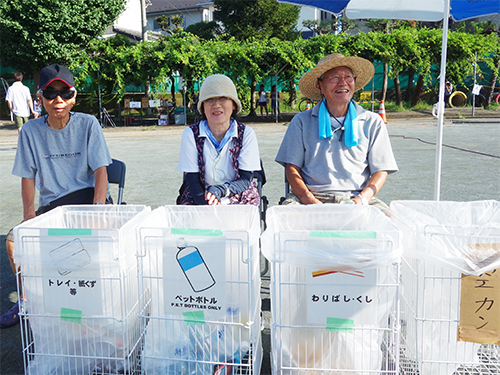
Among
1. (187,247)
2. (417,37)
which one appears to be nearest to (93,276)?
(187,247)

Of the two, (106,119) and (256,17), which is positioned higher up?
(256,17)

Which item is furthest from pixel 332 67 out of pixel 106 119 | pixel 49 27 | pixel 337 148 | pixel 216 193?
pixel 49 27

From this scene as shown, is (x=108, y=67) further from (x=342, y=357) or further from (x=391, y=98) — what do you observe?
(x=342, y=357)

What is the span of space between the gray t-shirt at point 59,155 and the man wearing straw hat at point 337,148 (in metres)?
1.26

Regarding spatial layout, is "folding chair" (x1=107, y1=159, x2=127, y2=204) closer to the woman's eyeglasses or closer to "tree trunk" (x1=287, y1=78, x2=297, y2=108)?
the woman's eyeglasses

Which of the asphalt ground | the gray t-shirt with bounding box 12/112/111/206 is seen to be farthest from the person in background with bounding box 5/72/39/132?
the gray t-shirt with bounding box 12/112/111/206

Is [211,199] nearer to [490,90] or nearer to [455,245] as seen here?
[455,245]

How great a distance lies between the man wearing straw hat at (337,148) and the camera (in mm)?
3000

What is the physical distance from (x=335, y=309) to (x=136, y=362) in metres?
1.04

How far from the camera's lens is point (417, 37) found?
1789 cm

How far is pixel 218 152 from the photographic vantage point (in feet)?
10.0

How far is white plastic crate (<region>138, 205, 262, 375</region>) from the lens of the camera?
6.42 feet

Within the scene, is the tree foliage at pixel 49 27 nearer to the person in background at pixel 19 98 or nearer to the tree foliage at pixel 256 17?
the person in background at pixel 19 98

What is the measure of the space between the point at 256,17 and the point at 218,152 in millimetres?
29041
